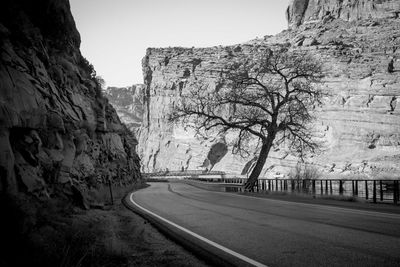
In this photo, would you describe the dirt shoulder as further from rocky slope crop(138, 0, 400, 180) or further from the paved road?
rocky slope crop(138, 0, 400, 180)

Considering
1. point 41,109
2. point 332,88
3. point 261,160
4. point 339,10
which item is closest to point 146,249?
point 41,109

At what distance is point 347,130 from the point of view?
241 ft

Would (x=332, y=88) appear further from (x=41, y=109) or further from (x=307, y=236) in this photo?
(x=307, y=236)

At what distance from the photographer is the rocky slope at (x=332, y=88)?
7081 cm

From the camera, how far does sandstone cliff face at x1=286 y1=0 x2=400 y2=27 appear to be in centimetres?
9250

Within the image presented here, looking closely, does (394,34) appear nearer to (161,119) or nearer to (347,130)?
(347,130)

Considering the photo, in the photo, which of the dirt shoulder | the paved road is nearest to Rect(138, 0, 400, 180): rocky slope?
the paved road

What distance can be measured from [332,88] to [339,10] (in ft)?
126

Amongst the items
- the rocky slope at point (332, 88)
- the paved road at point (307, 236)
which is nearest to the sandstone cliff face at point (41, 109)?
the paved road at point (307, 236)

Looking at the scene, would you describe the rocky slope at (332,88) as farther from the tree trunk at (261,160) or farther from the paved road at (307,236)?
the paved road at (307,236)

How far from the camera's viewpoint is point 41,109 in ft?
37.3

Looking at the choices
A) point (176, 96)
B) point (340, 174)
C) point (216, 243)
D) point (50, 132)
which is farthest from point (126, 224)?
point (176, 96)

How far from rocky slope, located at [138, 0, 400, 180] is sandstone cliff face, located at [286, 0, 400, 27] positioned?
0.86 feet

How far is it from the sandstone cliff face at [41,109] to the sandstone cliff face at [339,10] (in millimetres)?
94322
